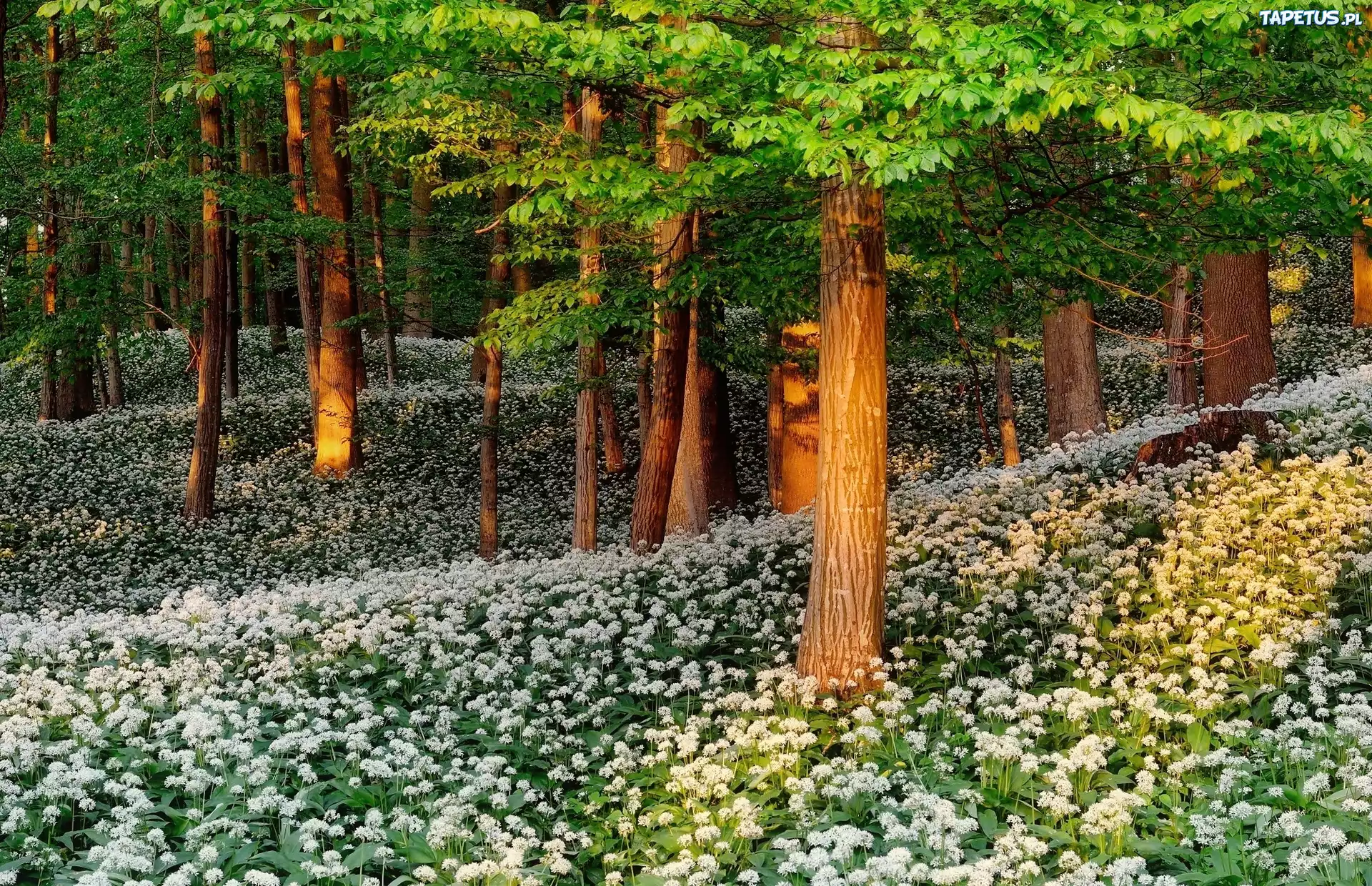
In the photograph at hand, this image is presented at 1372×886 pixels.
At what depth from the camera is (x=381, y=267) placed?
73.6 ft

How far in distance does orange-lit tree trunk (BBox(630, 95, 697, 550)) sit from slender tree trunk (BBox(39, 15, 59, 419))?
1172cm

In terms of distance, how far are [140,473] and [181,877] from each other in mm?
17725

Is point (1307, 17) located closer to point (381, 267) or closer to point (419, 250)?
point (381, 267)

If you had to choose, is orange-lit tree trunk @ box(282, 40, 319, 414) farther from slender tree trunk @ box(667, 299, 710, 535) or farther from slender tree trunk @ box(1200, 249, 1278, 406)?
slender tree trunk @ box(1200, 249, 1278, 406)

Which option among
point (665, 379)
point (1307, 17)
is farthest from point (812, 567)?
point (1307, 17)

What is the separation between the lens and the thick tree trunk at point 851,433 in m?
7.91

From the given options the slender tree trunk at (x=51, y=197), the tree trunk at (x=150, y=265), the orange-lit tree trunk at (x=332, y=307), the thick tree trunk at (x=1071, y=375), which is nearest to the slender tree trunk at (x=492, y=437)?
the orange-lit tree trunk at (x=332, y=307)

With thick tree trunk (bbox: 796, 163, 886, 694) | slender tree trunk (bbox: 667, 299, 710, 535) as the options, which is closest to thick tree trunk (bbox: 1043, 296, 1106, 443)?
slender tree trunk (bbox: 667, 299, 710, 535)

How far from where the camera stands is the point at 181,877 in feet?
18.2

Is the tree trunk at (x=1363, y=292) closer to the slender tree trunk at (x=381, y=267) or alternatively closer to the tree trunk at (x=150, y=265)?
the slender tree trunk at (x=381, y=267)

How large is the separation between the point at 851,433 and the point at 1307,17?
4.09 metres

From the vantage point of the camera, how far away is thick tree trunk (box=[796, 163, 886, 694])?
7906 millimetres

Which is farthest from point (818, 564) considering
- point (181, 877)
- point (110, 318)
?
point (110, 318)

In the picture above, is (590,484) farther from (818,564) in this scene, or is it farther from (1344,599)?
(1344,599)
